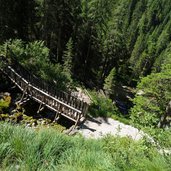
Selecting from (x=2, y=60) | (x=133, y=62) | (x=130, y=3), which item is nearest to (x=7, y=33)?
(x=2, y=60)

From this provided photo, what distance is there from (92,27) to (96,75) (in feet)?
34.8

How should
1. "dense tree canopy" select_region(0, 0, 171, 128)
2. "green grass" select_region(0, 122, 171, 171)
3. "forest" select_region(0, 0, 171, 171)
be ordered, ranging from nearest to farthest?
1. "green grass" select_region(0, 122, 171, 171)
2. "forest" select_region(0, 0, 171, 171)
3. "dense tree canopy" select_region(0, 0, 171, 128)

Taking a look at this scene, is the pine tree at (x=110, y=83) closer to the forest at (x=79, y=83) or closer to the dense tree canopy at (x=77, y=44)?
the dense tree canopy at (x=77, y=44)

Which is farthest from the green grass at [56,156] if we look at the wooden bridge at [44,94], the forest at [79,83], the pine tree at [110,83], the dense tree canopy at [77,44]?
the pine tree at [110,83]

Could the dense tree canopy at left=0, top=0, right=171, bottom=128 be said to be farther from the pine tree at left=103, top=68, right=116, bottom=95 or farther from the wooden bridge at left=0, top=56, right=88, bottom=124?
the wooden bridge at left=0, top=56, right=88, bottom=124

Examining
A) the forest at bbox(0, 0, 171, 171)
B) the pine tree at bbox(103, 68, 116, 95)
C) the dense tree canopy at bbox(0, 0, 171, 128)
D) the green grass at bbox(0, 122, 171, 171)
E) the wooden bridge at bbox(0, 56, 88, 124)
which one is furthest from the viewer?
the pine tree at bbox(103, 68, 116, 95)

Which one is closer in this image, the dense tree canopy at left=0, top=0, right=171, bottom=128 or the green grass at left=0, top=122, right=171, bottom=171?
the green grass at left=0, top=122, right=171, bottom=171

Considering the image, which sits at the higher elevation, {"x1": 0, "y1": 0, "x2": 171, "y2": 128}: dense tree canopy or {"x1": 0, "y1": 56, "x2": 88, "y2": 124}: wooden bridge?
{"x1": 0, "y1": 0, "x2": 171, "y2": 128}: dense tree canopy

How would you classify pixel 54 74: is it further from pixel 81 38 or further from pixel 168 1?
pixel 168 1

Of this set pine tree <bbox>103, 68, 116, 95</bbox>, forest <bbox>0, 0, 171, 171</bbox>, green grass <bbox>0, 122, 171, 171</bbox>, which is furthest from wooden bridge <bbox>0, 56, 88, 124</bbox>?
pine tree <bbox>103, 68, 116, 95</bbox>

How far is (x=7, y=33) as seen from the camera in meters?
21.1

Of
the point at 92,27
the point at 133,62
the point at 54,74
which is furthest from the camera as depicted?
the point at 133,62

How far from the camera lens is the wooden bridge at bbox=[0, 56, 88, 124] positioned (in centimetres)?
1383

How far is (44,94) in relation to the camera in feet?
47.3
